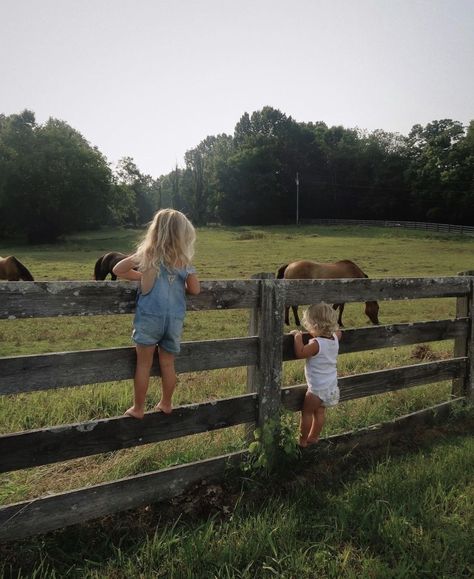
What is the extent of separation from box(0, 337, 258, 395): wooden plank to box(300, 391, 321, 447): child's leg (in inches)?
32.9

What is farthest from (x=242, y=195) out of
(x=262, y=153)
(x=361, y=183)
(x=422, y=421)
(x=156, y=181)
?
(x=422, y=421)

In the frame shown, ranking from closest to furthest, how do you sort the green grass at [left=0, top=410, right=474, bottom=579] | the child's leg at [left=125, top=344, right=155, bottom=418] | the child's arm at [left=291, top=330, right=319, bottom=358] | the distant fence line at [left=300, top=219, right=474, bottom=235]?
the green grass at [left=0, top=410, right=474, bottom=579] < the child's leg at [left=125, top=344, right=155, bottom=418] < the child's arm at [left=291, top=330, right=319, bottom=358] < the distant fence line at [left=300, top=219, right=474, bottom=235]

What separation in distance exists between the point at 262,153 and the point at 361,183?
680 inches

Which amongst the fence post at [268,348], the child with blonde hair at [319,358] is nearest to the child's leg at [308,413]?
the child with blonde hair at [319,358]

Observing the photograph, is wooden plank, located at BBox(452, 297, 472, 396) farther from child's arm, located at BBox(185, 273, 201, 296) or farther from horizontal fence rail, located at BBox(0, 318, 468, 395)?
child's arm, located at BBox(185, 273, 201, 296)

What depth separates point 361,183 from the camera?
263 feet

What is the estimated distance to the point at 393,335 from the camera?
16.2ft

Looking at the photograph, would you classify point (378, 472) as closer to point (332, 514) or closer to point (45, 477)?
point (332, 514)

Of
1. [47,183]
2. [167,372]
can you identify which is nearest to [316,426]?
[167,372]

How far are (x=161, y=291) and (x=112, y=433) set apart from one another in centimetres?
99

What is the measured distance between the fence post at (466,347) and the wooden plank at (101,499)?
334cm

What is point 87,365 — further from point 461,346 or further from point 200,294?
point 461,346

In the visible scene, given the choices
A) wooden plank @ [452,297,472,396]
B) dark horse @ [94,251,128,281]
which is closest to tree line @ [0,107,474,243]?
dark horse @ [94,251,128,281]

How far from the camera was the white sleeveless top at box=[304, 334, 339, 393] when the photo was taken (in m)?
4.07
